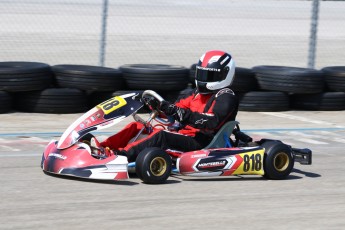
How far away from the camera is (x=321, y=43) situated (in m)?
19.5

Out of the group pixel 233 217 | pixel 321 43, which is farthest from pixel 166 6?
pixel 233 217

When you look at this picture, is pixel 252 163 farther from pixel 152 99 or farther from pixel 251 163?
pixel 152 99

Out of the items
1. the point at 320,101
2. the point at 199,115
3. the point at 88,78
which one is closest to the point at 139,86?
the point at 88,78

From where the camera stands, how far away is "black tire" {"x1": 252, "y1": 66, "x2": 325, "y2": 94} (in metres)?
10.7

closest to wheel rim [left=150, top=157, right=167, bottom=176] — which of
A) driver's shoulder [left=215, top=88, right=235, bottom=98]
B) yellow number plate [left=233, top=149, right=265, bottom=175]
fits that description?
yellow number plate [left=233, top=149, right=265, bottom=175]

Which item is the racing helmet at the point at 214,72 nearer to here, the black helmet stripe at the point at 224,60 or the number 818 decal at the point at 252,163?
the black helmet stripe at the point at 224,60

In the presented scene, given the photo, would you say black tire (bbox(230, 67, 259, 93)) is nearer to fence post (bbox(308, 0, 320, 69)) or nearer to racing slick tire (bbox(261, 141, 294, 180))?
fence post (bbox(308, 0, 320, 69))

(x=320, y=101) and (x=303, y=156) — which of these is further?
(x=320, y=101)

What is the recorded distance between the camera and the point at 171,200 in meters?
5.98

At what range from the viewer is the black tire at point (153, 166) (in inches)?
246

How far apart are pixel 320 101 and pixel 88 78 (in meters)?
3.22

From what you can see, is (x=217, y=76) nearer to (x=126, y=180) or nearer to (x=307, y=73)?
(x=126, y=180)

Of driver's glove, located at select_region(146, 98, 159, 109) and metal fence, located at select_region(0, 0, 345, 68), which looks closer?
driver's glove, located at select_region(146, 98, 159, 109)

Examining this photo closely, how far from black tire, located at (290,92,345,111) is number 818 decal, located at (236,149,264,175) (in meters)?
4.35
